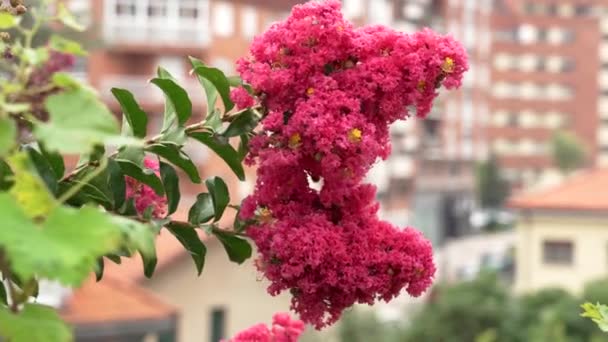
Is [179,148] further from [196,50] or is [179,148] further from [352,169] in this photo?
[196,50]

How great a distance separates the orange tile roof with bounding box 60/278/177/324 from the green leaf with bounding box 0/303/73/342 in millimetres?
16465

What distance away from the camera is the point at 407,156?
1567 inches

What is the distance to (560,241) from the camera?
95.7 feet

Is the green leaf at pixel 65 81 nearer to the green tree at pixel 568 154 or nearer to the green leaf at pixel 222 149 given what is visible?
the green leaf at pixel 222 149

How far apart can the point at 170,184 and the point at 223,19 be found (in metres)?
30.0

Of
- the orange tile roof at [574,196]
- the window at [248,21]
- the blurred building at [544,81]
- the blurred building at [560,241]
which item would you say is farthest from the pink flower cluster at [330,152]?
the blurred building at [544,81]

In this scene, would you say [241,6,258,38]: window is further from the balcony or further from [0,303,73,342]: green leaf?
[0,303,73,342]: green leaf

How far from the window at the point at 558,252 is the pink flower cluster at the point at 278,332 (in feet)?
89.5

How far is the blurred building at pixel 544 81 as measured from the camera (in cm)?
6606

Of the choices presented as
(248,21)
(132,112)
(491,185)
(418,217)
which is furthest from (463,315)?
(491,185)

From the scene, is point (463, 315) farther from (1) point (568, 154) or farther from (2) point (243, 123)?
(1) point (568, 154)

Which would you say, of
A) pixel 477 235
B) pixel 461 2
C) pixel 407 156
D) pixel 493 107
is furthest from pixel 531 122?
pixel 407 156

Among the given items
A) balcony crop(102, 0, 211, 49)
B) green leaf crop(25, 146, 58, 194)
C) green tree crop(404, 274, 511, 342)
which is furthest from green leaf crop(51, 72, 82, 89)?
balcony crop(102, 0, 211, 49)

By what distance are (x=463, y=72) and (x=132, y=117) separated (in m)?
0.63
